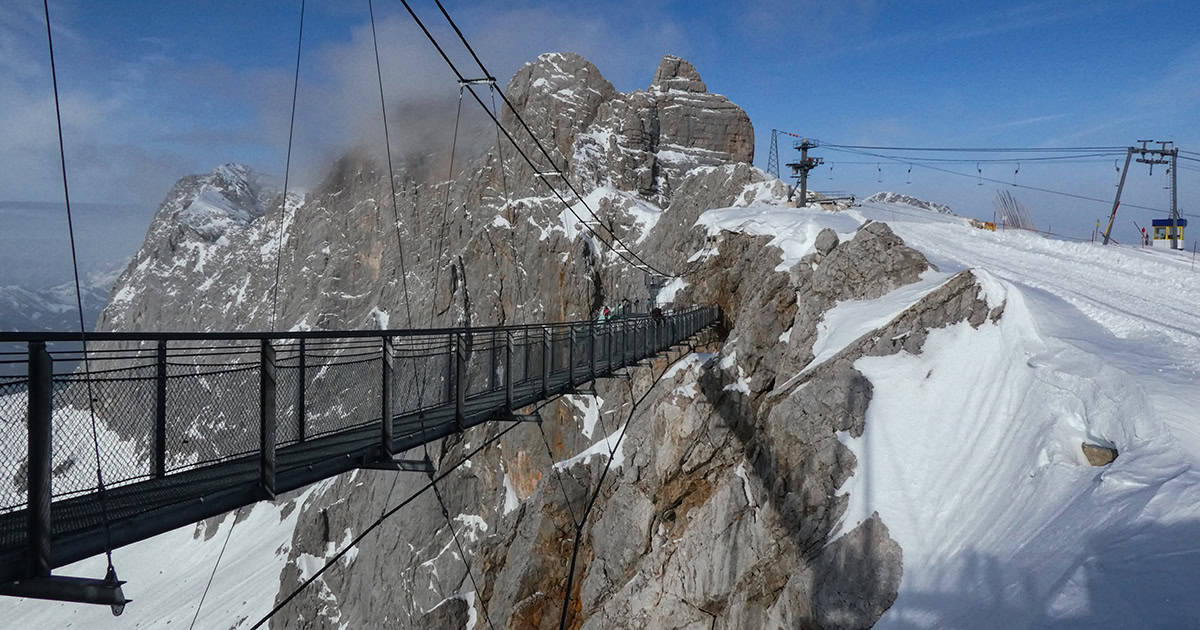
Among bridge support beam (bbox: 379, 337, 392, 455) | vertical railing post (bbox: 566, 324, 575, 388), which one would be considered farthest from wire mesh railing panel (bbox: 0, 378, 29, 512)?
vertical railing post (bbox: 566, 324, 575, 388)

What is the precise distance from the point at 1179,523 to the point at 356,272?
300ft

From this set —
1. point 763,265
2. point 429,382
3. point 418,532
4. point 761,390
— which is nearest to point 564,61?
point 418,532

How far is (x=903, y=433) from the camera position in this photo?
11391 mm

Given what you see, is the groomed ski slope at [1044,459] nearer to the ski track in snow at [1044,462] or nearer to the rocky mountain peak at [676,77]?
the ski track in snow at [1044,462]

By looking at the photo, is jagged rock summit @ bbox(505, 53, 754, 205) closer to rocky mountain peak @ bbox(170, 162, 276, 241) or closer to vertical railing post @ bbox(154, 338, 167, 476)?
vertical railing post @ bbox(154, 338, 167, 476)

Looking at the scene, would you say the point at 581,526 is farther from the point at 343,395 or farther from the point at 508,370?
the point at 343,395

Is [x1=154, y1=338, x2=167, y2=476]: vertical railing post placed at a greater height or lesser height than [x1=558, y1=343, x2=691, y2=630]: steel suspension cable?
greater

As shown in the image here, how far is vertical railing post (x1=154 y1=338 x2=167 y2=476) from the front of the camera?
13.4 ft

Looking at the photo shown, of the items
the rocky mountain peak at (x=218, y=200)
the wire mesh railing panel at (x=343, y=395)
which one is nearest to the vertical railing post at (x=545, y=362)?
the wire mesh railing panel at (x=343, y=395)

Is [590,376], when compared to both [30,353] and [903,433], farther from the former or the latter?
[30,353]

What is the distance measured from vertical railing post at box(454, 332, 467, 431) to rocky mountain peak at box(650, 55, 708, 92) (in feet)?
233

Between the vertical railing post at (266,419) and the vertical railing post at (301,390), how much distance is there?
0.82 ft

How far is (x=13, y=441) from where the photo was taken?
3.34 meters

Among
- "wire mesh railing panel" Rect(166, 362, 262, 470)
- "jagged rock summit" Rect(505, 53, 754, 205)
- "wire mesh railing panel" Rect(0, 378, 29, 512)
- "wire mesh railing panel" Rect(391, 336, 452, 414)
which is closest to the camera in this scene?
"wire mesh railing panel" Rect(0, 378, 29, 512)
